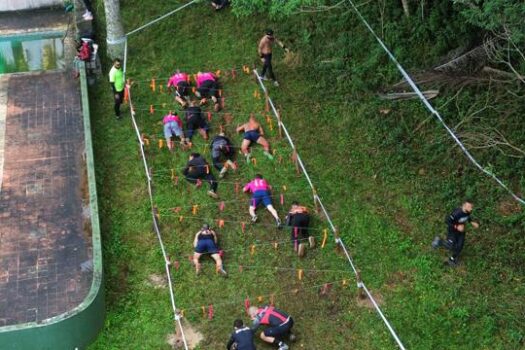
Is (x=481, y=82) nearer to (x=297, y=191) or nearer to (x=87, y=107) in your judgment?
(x=297, y=191)

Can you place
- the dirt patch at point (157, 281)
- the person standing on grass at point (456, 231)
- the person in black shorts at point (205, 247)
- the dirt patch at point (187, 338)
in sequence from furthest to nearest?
the person in black shorts at point (205, 247)
the dirt patch at point (157, 281)
the person standing on grass at point (456, 231)
the dirt patch at point (187, 338)

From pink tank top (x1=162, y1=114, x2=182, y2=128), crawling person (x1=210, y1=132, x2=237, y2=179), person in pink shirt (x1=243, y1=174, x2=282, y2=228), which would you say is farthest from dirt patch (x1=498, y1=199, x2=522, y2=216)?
pink tank top (x1=162, y1=114, x2=182, y2=128)

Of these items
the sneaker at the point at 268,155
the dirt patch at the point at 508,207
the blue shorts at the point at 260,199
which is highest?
the dirt patch at the point at 508,207

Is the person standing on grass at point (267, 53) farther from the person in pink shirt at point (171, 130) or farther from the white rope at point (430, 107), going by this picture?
the person in pink shirt at point (171, 130)

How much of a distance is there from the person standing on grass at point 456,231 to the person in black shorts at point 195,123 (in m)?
5.95

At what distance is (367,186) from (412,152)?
133 centimetres

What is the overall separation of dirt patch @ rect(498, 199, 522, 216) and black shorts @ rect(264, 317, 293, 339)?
5288mm

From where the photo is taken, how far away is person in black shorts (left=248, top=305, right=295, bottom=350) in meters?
11.9

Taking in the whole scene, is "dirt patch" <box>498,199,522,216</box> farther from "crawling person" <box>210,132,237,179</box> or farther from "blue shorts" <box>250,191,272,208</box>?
"crawling person" <box>210,132,237,179</box>

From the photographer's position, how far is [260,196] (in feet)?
46.9

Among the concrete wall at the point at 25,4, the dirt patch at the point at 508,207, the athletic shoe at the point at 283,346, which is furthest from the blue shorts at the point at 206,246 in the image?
the concrete wall at the point at 25,4

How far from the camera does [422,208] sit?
1458cm

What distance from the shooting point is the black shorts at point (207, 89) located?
17.2m

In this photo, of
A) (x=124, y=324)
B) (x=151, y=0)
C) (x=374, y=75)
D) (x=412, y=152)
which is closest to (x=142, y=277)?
(x=124, y=324)
